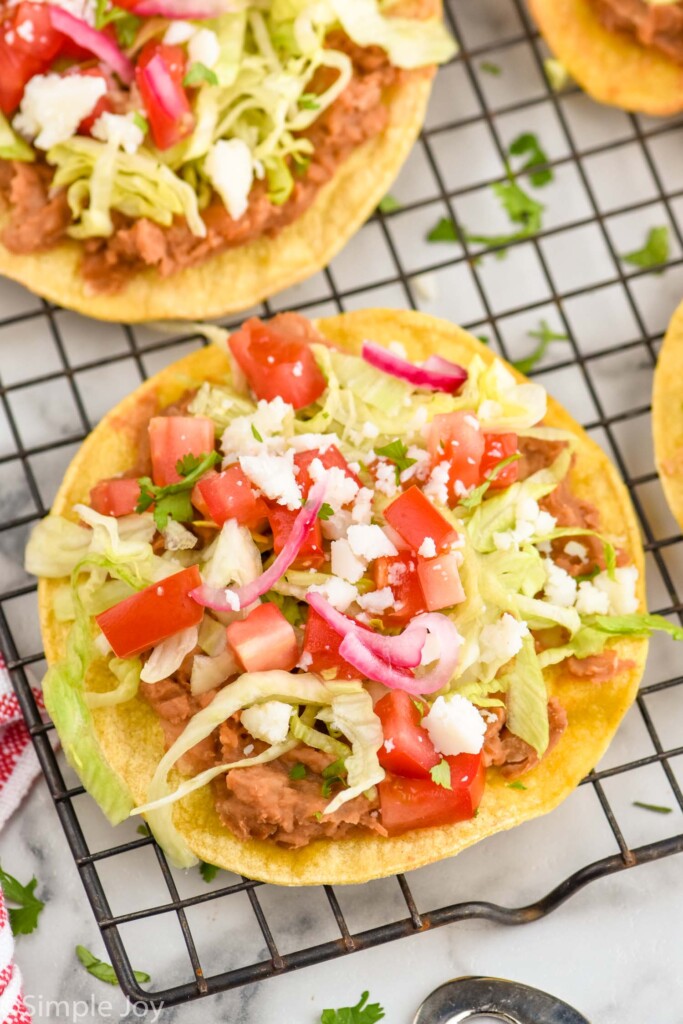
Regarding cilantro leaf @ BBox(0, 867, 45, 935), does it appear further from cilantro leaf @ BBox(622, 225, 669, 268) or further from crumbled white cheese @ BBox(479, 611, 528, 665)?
cilantro leaf @ BBox(622, 225, 669, 268)

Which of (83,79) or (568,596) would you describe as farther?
(83,79)

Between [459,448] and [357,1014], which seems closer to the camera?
[459,448]

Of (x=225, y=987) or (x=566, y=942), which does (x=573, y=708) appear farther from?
(x=225, y=987)

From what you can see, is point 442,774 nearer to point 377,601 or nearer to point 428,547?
point 377,601

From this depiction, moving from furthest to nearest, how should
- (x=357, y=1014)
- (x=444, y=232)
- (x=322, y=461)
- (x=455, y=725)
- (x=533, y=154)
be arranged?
(x=533, y=154), (x=444, y=232), (x=357, y=1014), (x=322, y=461), (x=455, y=725)

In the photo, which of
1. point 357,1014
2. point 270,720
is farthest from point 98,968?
point 270,720

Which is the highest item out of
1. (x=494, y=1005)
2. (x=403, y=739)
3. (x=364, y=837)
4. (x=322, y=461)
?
(x=322, y=461)

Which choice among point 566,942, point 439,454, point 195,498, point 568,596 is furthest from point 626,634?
point 195,498
